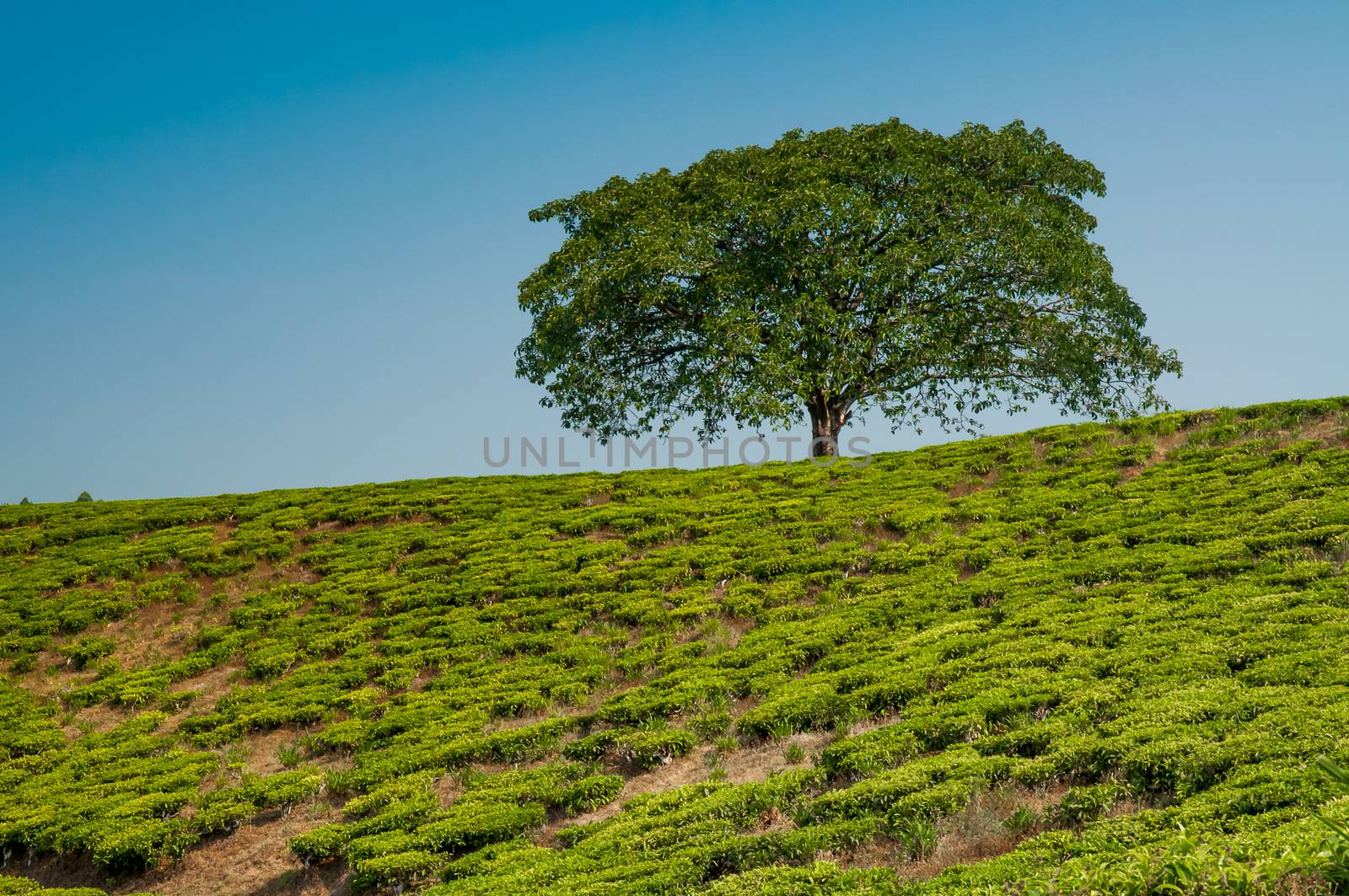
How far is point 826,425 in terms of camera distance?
32719 mm

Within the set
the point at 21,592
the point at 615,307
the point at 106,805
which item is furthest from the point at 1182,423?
the point at 21,592

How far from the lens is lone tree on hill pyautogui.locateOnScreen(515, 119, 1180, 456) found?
30547 millimetres

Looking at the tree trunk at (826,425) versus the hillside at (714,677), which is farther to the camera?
the tree trunk at (826,425)

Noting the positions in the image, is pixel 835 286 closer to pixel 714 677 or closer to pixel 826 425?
pixel 826 425

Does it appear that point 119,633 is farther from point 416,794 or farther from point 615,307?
point 615,307

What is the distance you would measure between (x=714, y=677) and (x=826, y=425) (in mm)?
17185

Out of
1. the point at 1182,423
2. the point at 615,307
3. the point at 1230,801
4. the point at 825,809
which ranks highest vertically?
the point at 615,307

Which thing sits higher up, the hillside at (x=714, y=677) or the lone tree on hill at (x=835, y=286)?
the lone tree on hill at (x=835, y=286)

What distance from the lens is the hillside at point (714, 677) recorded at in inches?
384

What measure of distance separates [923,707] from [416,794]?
277 inches

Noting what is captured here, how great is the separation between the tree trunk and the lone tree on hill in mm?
63

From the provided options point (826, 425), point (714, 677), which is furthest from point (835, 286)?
point (714, 677)

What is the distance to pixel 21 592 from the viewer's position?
2511cm

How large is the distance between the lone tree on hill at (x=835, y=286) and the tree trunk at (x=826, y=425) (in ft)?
0.21
